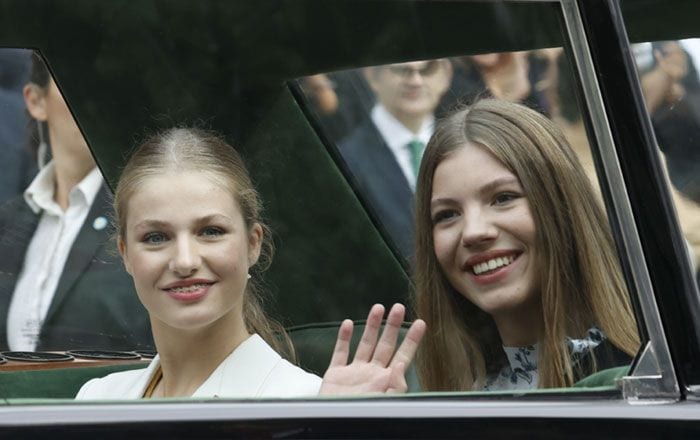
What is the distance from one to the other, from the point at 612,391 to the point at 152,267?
730 mm

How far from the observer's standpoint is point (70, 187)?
2256 millimetres

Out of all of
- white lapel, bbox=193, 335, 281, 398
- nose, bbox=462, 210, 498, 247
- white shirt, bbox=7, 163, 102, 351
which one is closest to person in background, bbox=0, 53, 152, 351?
white shirt, bbox=7, 163, 102, 351

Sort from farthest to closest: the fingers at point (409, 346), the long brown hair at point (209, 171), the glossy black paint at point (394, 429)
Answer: the long brown hair at point (209, 171) → the fingers at point (409, 346) → the glossy black paint at point (394, 429)

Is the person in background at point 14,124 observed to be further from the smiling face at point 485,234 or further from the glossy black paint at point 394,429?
the smiling face at point 485,234

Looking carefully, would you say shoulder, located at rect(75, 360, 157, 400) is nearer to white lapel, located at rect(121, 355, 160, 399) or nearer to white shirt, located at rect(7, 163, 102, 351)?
white lapel, located at rect(121, 355, 160, 399)

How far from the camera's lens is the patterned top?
2.13 m

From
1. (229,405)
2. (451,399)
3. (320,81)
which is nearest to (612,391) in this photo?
(451,399)

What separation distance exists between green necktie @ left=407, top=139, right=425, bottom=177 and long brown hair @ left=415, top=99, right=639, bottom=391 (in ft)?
0.04

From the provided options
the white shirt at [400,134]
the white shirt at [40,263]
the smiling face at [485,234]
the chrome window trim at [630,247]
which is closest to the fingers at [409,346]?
the smiling face at [485,234]

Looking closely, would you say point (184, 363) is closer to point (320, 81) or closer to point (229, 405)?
point (229, 405)

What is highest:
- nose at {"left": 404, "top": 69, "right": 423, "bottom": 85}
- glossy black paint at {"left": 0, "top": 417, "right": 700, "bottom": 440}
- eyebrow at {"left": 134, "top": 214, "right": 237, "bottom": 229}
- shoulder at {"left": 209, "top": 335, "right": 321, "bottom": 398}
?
nose at {"left": 404, "top": 69, "right": 423, "bottom": 85}

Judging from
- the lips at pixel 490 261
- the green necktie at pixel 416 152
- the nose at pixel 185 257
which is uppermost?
the green necktie at pixel 416 152

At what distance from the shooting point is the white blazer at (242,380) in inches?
83.4

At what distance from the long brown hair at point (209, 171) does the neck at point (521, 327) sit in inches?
13.2
